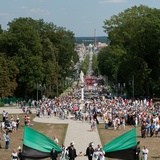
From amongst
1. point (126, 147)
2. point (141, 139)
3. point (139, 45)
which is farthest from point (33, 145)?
point (139, 45)

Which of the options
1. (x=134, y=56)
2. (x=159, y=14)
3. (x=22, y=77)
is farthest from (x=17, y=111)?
(x=159, y=14)

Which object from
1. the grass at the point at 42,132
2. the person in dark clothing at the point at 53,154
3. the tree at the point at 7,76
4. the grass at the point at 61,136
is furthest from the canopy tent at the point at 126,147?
the tree at the point at 7,76

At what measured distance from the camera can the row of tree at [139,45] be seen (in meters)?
64.5

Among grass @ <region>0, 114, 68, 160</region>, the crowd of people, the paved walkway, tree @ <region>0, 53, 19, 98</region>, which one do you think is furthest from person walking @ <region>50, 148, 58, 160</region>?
tree @ <region>0, 53, 19, 98</region>

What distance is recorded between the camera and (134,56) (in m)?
66.2

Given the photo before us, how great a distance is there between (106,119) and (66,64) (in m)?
51.5

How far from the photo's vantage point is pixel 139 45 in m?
65.7

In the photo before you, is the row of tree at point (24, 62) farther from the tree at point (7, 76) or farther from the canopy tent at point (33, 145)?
the canopy tent at point (33, 145)

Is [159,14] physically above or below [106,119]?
above

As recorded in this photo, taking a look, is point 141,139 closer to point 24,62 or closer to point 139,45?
point 139,45

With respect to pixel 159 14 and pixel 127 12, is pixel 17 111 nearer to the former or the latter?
pixel 159 14

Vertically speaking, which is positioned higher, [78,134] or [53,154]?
[53,154]

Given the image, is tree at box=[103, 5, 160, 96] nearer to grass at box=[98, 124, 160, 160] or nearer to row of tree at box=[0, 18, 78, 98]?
row of tree at box=[0, 18, 78, 98]

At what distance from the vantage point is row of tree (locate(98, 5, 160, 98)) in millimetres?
64500
